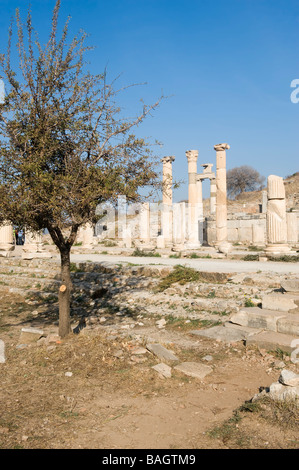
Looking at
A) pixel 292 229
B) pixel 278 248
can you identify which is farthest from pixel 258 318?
pixel 292 229

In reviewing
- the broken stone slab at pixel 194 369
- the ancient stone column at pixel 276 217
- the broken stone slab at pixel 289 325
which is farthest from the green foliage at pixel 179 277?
the ancient stone column at pixel 276 217

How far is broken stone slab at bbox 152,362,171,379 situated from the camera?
5273 mm

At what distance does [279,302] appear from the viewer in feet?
24.0

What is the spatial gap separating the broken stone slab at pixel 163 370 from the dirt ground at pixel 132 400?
59 millimetres

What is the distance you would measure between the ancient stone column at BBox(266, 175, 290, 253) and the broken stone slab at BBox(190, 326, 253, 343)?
980 cm

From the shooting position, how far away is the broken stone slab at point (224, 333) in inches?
264

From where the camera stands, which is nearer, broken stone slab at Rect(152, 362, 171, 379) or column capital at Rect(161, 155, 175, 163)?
broken stone slab at Rect(152, 362, 171, 379)

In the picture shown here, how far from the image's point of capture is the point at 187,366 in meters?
5.48

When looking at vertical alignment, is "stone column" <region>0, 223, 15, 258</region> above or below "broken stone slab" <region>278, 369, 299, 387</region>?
above

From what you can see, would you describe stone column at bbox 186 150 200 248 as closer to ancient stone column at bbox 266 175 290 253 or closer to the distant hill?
the distant hill

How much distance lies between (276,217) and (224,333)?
33.9 feet

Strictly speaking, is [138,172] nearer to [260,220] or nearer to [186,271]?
[186,271]

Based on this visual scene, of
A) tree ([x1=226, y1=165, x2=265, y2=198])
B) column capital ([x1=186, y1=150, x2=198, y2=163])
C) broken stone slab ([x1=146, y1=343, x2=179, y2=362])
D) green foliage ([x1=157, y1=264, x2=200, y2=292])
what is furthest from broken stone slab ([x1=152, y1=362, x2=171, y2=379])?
tree ([x1=226, y1=165, x2=265, y2=198])
